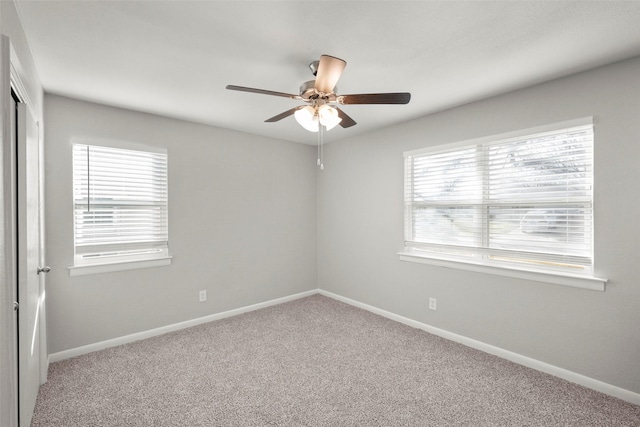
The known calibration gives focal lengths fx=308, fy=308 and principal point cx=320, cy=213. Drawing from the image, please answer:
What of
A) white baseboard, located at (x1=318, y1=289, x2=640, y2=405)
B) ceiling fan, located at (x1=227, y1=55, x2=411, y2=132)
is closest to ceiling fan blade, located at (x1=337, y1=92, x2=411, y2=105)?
ceiling fan, located at (x1=227, y1=55, x2=411, y2=132)

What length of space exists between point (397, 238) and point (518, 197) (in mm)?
1387

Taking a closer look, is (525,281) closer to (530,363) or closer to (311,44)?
(530,363)

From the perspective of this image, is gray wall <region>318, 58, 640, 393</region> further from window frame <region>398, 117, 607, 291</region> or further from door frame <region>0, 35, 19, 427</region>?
door frame <region>0, 35, 19, 427</region>

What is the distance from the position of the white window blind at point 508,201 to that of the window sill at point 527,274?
0.08 metres

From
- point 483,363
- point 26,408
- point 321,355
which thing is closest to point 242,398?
point 321,355

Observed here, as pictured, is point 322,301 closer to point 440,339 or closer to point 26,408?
point 440,339

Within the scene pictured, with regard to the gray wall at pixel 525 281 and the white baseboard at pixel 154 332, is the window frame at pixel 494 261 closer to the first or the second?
the gray wall at pixel 525 281

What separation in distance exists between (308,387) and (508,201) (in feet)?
7.73

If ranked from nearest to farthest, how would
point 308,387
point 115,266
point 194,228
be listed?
1. point 308,387
2. point 115,266
3. point 194,228

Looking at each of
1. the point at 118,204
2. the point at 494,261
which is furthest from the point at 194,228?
the point at 494,261

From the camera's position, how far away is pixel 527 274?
8.75 ft

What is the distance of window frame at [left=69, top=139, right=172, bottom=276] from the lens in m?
2.87

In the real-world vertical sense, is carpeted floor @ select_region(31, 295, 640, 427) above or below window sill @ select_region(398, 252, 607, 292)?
below

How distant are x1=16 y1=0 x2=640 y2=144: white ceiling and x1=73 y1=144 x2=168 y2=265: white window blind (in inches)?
24.4
